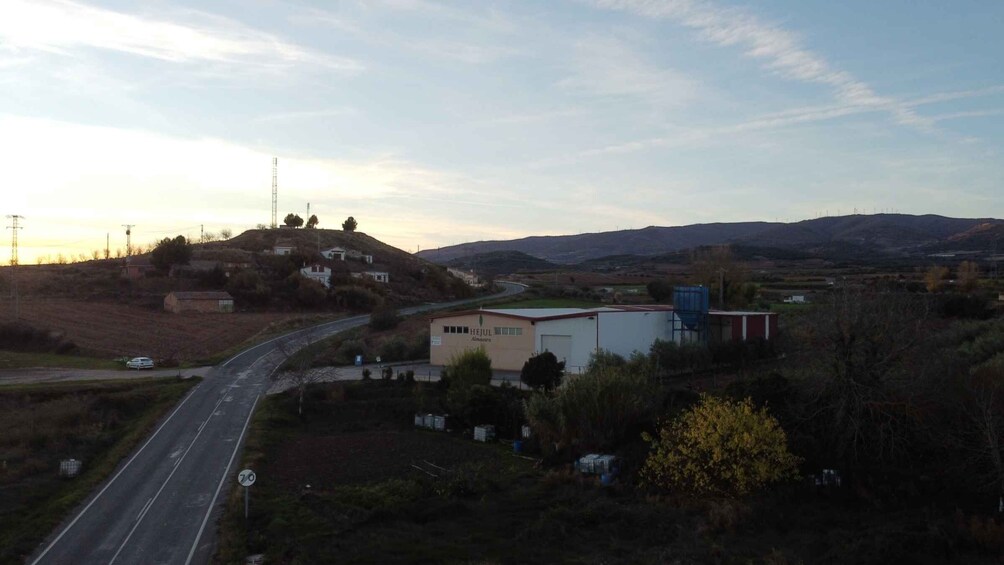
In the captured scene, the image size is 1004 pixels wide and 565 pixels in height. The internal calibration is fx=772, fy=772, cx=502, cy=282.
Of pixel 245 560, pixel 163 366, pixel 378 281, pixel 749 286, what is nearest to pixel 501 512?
pixel 245 560

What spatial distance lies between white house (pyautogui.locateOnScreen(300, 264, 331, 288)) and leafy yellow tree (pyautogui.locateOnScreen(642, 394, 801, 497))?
65.6 metres

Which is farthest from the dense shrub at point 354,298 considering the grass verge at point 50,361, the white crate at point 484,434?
the white crate at point 484,434

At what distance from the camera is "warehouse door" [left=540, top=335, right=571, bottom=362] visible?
126 ft

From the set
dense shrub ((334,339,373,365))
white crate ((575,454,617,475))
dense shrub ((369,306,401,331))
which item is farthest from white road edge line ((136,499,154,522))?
dense shrub ((369,306,401,331))

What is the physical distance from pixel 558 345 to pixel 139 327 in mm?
35313

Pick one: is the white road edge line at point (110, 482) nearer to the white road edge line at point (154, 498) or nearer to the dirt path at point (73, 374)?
the white road edge line at point (154, 498)

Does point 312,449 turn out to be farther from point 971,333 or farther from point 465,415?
point 971,333

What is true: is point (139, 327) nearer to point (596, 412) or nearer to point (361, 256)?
point (596, 412)

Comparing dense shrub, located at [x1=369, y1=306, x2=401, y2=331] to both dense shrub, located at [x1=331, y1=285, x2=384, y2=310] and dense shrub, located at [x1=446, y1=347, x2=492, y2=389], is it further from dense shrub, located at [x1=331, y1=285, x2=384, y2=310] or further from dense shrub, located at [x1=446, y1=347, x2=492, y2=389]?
dense shrub, located at [x1=446, y1=347, x2=492, y2=389]

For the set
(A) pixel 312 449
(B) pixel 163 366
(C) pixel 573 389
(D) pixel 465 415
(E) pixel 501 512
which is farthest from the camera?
(B) pixel 163 366

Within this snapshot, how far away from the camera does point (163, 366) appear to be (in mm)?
42406

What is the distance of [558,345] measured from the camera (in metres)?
38.4

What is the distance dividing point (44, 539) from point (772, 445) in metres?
16.6

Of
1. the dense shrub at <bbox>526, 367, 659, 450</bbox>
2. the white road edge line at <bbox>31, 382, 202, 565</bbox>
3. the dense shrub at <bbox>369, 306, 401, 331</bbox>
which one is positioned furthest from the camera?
the dense shrub at <bbox>369, 306, 401, 331</bbox>
